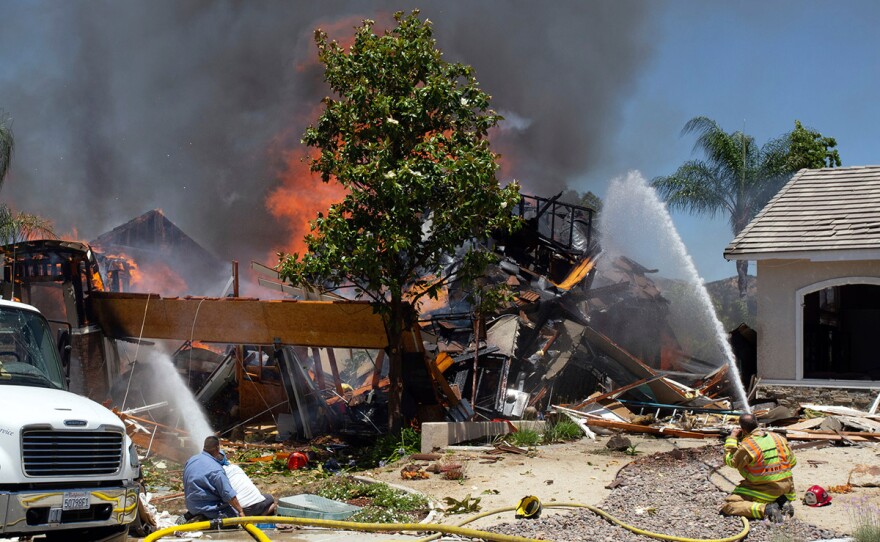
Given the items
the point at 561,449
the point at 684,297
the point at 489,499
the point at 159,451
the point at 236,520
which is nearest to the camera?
the point at 236,520

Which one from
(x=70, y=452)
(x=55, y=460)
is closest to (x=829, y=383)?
(x=70, y=452)

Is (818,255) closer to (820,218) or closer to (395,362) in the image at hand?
(820,218)

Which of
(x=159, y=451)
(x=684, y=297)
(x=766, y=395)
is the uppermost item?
(x=684, y=297)

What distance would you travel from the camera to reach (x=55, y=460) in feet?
23.0

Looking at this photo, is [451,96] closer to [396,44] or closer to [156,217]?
[396,44]

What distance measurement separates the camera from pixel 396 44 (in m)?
14.7

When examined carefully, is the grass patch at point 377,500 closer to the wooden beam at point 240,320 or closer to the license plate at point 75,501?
the license plate at point 75,501

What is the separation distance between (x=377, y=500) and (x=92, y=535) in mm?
3914

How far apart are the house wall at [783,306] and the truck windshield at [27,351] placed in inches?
529

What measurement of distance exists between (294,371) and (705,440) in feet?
25.9

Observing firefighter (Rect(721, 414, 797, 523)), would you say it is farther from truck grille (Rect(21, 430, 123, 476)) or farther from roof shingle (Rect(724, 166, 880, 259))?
roof shingle (Rect(724, 166, 880, 259))

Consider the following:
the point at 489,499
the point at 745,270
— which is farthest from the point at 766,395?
the point at 745,270

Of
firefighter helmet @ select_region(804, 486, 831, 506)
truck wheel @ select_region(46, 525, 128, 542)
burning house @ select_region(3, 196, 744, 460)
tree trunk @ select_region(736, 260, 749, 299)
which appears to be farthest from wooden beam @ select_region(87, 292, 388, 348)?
tree trunk @ select_region(736, 260, 749, 299)

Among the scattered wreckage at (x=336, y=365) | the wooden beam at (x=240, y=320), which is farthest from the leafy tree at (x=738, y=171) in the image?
the wooden beam at (x=240, y=320)
